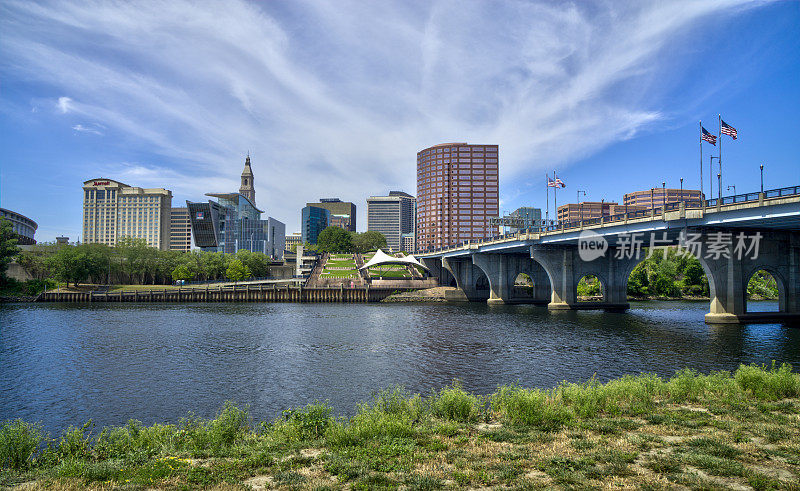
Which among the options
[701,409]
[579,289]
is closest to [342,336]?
[701,409]

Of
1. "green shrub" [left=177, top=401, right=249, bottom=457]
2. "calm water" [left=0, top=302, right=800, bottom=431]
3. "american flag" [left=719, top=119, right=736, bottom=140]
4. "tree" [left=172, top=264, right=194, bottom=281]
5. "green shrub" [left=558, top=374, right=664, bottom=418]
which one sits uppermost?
"american flag" [left=719, top=119, right=736, bottom=140]

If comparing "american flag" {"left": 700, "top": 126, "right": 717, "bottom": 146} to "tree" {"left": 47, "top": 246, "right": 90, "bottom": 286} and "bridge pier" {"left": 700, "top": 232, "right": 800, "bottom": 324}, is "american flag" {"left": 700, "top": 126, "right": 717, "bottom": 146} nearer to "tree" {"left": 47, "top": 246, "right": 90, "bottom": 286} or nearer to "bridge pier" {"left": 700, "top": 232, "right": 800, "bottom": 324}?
"bridge pier" {"left": 700, "top": 232, "right": 800, "bottom": 324}

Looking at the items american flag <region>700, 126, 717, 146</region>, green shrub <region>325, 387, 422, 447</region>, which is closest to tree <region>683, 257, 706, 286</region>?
american flag <region>700, 126, 717, 146</region>

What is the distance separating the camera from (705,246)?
5184 cm

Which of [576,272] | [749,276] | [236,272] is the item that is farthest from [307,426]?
[236,272]

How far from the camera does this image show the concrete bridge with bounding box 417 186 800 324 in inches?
1823

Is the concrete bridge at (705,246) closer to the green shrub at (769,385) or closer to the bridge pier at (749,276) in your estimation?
the bridge pier at (749,276)

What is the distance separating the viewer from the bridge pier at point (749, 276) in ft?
170

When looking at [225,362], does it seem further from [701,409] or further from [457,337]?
[701,409]

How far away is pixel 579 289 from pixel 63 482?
126 m

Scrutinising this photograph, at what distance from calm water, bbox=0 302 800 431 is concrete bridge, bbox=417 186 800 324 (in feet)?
22.4

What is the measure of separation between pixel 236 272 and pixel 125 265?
3101 cm

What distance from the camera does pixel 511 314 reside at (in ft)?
247

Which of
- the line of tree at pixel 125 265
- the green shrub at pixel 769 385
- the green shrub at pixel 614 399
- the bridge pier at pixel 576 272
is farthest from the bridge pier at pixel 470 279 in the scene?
the green shrub at pixel 614 399
